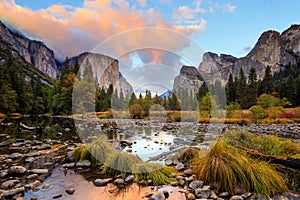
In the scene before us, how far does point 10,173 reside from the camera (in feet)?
16.8

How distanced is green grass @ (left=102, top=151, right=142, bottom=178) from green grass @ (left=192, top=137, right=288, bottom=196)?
1.65m

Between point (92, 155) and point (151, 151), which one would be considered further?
point (151, 151)

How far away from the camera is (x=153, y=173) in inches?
196

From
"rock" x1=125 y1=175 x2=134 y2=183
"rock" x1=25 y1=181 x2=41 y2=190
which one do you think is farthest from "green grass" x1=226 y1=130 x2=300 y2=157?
"rock" x1=25 y1=181 x2=41 y2=190

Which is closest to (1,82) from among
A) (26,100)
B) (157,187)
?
(26,100)

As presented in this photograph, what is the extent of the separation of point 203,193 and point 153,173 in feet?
4.12

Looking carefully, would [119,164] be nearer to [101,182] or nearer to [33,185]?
[101,182]

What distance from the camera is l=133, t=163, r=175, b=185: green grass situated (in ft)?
15.8

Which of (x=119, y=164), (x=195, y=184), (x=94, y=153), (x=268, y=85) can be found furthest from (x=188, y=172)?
(x=268, y=85)

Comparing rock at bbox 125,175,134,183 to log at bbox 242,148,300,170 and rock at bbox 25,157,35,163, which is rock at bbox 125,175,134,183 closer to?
log at bbox 242,148,300,170

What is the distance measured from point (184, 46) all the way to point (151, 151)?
168 inches

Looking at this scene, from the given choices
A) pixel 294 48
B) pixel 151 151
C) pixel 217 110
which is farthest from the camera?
pixel 294 48

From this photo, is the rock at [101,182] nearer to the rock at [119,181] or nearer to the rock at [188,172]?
the rock at [119,181]

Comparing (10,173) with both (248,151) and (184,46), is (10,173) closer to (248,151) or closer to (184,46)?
(248,151)
